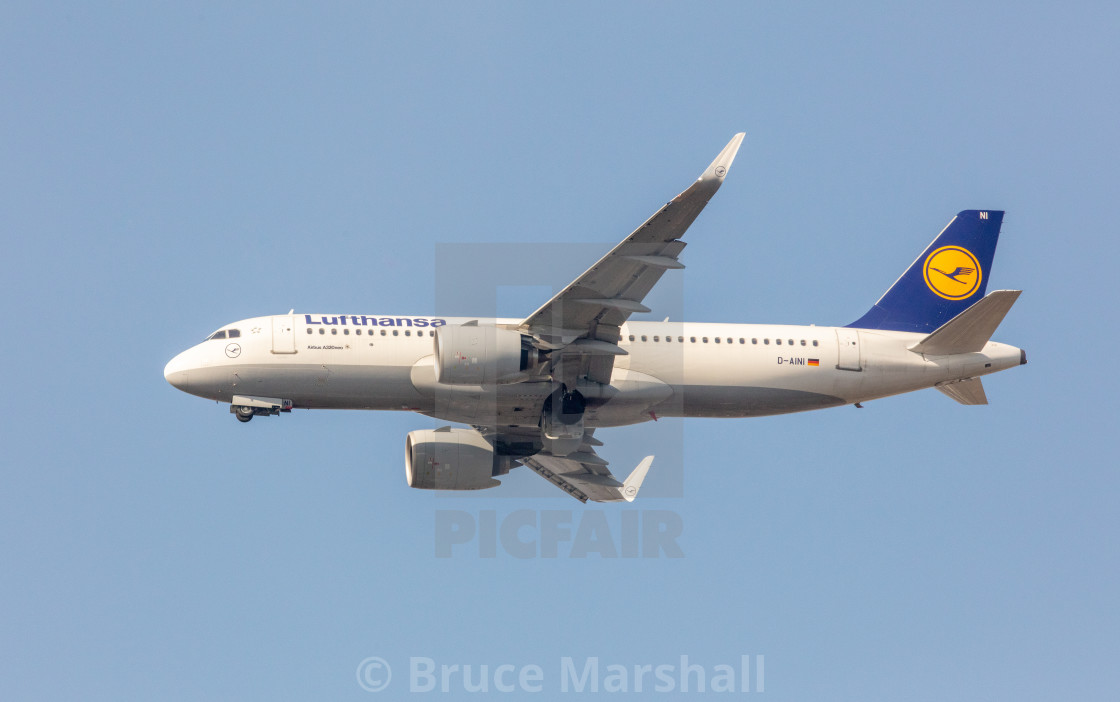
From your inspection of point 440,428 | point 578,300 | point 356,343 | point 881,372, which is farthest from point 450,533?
point 881,372

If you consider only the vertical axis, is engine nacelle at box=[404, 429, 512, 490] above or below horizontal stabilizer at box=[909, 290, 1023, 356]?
below

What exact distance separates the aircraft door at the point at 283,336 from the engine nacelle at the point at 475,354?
5.48 metres

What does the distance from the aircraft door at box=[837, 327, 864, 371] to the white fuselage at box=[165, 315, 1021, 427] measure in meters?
0.03

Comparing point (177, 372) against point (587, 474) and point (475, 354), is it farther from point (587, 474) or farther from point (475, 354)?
point (587, 474)

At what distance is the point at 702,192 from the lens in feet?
117

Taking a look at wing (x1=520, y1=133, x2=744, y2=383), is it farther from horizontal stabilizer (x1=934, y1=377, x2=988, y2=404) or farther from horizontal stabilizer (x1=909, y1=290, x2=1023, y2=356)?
horizontal stabilizer (x1=934, y1=377, x2=988, y2=404)

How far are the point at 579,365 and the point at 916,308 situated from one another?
13.4 m

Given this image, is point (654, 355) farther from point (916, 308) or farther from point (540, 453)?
point (916, 308)

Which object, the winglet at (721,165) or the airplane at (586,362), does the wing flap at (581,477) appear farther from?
the winglet at (721,165)

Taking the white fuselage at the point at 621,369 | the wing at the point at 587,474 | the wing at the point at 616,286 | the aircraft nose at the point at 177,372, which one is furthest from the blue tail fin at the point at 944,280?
the aircraft nose at the point at 177,372

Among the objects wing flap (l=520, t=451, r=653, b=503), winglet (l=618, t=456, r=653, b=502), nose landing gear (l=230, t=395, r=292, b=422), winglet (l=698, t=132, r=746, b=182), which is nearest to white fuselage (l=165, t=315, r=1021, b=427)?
nose landing gear (l=230, t=395, r=292, b=422)

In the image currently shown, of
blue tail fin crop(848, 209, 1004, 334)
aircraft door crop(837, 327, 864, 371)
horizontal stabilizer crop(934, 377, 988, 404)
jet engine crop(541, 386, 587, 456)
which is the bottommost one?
jet engine crop(541, 386, 587, 456)

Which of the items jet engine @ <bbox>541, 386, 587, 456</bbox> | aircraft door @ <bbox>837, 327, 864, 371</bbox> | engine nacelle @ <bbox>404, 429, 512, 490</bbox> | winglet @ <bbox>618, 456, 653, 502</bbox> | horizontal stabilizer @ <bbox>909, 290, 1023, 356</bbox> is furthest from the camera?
winglet @ <bbox>618, 456, 653, 502</bbox>

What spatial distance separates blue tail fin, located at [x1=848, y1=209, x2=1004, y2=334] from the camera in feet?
153
